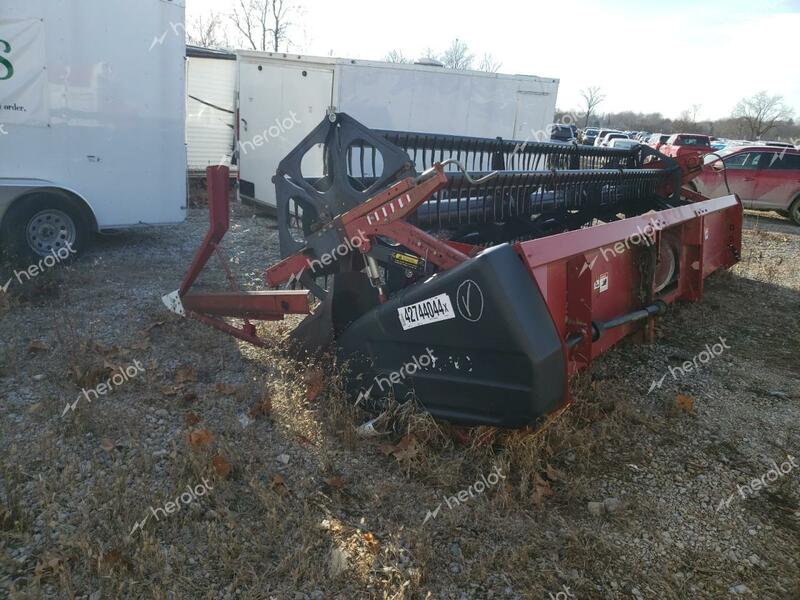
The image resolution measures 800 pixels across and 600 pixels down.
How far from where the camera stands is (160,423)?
3.52m

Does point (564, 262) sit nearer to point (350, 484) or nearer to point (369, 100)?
point (350, 484)

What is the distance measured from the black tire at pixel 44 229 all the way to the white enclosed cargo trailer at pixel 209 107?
5555mm

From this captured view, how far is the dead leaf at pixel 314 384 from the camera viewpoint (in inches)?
148

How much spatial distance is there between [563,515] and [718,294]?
4.88 m

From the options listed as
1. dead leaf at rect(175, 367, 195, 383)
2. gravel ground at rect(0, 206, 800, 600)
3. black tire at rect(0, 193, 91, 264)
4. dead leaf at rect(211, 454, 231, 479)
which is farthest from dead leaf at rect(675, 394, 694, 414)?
black tire at rect(0, 193, 91, 264)

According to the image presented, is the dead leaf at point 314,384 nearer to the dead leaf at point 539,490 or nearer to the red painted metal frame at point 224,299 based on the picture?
the red painted metal frame at point 224,299

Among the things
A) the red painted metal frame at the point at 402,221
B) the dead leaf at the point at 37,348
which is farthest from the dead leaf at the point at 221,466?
the dead leaf at the point at 37,348

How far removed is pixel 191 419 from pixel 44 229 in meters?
4.16

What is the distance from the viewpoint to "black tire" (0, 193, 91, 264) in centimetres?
→ 620

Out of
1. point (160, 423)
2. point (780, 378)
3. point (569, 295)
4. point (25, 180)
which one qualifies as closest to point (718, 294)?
point (780, 378)

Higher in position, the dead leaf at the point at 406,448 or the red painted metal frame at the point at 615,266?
the red painted metal frame at the point at 615,266

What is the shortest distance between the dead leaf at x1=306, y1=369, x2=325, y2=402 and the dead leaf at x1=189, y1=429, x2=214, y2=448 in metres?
0.67

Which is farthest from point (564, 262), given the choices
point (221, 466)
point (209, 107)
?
point (209, 107)

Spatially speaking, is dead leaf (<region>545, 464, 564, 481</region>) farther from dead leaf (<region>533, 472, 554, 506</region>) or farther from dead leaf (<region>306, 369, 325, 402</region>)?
dead leaf (<region>306, 369, 325, 402</region>)
